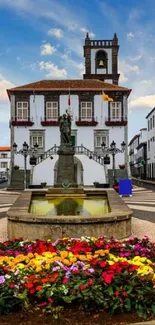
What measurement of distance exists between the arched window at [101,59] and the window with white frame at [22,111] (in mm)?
13965

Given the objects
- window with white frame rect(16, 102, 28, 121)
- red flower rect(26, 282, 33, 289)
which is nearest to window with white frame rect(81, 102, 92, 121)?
window with white frame rect(16, 102, 28, 121)

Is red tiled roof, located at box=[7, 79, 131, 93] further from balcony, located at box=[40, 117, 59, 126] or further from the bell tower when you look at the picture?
the bell tower

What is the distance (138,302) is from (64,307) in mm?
Result: 776

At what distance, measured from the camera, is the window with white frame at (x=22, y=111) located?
127 ft

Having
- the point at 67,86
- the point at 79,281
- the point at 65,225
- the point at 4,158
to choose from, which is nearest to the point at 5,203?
the point at 65,225

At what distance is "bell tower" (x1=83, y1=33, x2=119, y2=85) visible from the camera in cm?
4856

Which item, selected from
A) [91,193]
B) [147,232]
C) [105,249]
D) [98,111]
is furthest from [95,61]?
[105,249]

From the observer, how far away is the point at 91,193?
49.9ft

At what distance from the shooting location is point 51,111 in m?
39.1

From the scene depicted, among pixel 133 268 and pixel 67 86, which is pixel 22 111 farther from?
pixel 133 268

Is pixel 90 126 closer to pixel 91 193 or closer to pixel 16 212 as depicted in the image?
pixel 91 193

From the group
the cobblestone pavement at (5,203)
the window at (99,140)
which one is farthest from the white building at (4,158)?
the cobblestone pavement at (5,203)

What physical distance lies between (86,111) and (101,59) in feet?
43.0

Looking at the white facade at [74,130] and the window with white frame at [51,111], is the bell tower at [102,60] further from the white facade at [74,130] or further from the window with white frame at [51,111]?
the window with white frame at [51,111]
